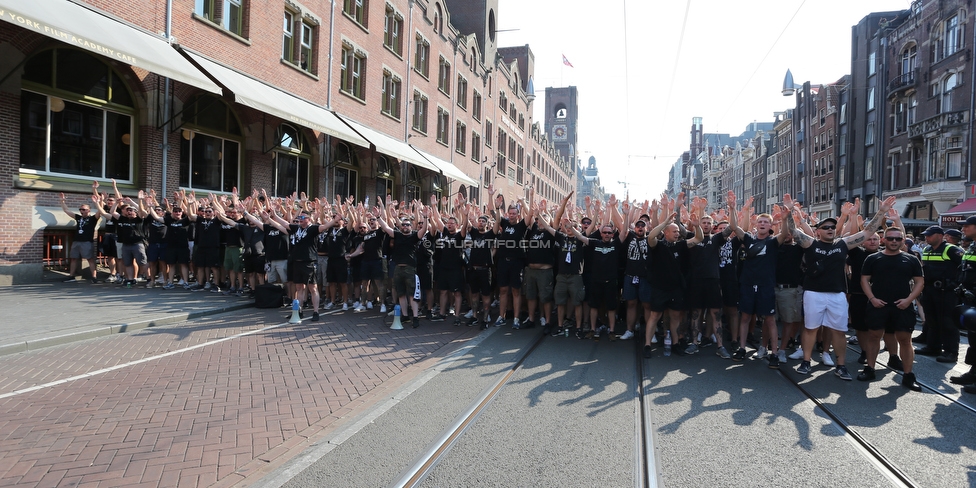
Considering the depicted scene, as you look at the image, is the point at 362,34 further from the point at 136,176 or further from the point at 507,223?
the point at 507,223

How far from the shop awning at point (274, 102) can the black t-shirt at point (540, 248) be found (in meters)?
8.85

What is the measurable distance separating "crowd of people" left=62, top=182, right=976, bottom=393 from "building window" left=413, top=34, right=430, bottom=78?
Answer: 19188 millimetres

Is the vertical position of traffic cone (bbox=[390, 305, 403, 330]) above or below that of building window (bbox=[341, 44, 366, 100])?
below

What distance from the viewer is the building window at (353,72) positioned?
2247 centimetres

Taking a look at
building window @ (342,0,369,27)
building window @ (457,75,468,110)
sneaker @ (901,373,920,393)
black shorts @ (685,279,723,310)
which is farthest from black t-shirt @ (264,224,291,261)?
building window @ (457,75,468,110)

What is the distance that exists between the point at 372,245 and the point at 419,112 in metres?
20.6

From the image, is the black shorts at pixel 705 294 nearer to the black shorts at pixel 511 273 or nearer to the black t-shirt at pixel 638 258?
the black t-shirt at pixel 638 258

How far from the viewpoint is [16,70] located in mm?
11164

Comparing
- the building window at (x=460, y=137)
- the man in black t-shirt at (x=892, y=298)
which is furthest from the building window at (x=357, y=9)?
the man in black t-shirt at (x=892, y=298)

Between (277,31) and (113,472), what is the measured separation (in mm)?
17790

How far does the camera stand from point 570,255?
866cm

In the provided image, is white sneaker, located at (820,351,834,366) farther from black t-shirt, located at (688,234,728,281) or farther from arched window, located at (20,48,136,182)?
arched window, located at (20,48,136,182)

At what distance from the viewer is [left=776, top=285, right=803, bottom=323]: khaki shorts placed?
24.0ft

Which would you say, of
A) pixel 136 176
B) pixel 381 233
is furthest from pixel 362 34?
pixel 381 233
